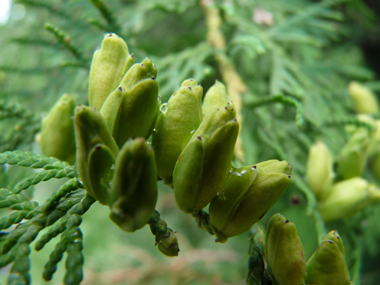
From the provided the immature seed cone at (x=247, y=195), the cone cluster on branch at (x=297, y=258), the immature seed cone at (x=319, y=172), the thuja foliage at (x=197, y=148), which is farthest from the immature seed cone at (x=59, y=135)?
the immature seed cone at (x=319, y=172)

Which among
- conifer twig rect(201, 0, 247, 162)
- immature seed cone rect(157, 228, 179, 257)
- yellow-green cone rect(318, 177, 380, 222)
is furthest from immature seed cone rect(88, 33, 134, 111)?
yellow-green cone rect(318, 177, 380, 222)

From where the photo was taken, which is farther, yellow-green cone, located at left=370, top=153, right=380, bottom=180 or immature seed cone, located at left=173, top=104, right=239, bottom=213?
yellow-green cone, located at left=370, top=153, right=380, bottom=180

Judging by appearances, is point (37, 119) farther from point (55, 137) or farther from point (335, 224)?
point (335, 224)

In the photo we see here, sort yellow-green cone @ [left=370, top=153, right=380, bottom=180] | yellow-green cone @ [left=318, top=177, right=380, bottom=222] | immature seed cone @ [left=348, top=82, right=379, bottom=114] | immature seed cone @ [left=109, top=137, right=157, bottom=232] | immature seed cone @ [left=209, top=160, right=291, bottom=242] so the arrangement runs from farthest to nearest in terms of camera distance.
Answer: immature seed cone @ [left=348, top=82, right=379, bottom=114]
yellow-green cone @ [left=370, top=153, right=380, bottom=180]
yellow-green cone @ [left=318, top=177, right=380, bottom=222]
immature seed cone @ [left=209, top=160, right=291, bottom=242]
immature seed cone @ [left=109, top=137, right=157, bottom=232]

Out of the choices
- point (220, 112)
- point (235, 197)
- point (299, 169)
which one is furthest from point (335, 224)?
point (220, 112)

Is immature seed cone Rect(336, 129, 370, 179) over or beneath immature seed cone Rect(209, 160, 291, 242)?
beneath

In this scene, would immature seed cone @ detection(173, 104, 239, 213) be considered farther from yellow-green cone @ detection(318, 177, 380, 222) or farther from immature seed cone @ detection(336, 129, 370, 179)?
Result: immature seed cone @ detection(336, 129, 370, 179)

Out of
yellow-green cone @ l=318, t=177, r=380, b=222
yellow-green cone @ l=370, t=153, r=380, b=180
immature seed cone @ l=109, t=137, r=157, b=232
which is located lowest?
yellow-green cone @ l=370, t=153, r=380, b=180

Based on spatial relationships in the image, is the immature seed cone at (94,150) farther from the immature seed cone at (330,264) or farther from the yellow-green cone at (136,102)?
the immature seed cone at (330,264)
